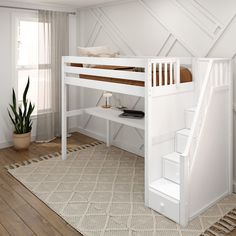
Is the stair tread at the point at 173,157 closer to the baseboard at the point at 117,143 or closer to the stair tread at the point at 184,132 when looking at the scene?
the stair tread at the point at 184,132

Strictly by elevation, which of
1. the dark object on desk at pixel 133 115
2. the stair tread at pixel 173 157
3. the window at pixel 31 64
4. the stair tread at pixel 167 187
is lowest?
the stair tread at pixel 167 187

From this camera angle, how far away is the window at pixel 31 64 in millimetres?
4742

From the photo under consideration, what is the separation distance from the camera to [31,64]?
4.92 meters

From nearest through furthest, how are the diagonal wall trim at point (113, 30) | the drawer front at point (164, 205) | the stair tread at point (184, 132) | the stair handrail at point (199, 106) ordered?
the stair handrail at point (199, 106) → the drawer front at point (164, 205) → the stair tread at point (184, 132) → the diagonal wall trim at point (113, 30)

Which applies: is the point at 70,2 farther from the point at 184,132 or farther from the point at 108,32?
the point at 184,132

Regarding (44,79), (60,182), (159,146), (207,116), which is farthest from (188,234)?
(44,79)

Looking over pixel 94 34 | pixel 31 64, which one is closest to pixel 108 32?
pixel 94 34

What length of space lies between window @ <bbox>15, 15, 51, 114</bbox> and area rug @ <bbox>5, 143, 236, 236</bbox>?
120 centimetres

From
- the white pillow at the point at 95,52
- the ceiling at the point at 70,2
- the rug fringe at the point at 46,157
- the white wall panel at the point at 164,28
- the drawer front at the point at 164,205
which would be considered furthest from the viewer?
the ceiling at the point at 70,2

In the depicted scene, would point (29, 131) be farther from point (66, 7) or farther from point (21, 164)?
point (66, 7)

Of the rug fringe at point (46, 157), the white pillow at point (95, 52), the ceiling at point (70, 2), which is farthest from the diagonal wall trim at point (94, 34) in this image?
the rug fringe at point (46, 157)

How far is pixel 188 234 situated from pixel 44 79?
3525 mm

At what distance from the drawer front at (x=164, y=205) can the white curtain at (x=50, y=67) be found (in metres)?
2.81

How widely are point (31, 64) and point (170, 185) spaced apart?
3291 millimetres
